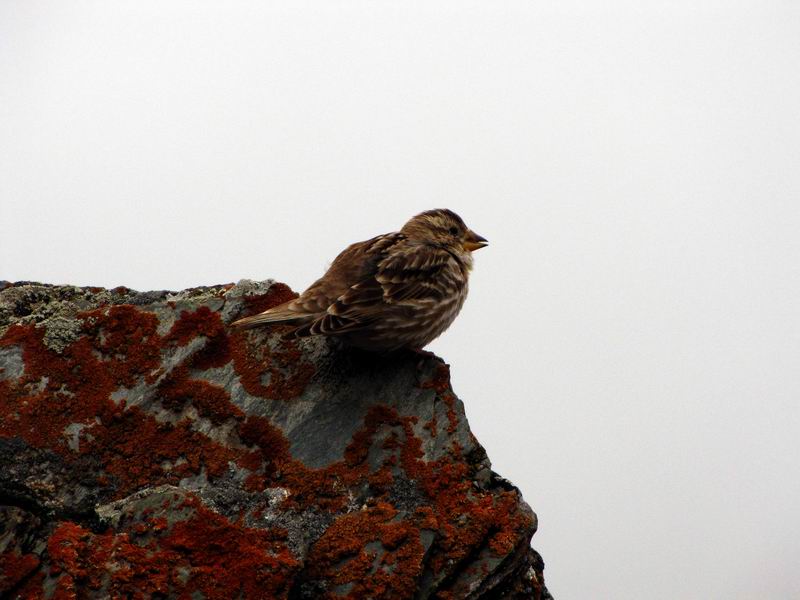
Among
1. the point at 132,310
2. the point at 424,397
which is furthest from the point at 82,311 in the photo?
the point at 424,397

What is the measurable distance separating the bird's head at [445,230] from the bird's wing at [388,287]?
45cm

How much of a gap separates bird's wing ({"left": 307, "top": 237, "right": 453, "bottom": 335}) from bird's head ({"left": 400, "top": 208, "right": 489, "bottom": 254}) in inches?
17.8

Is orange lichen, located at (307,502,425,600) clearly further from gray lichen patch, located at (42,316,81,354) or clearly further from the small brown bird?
gray lichen patch, located at (42,316,81,354)

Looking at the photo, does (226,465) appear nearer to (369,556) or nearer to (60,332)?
(369,556)

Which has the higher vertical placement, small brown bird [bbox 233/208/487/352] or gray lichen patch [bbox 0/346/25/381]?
small brown bird [bbox 233/208/487/352]

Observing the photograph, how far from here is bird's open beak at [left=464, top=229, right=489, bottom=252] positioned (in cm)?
748

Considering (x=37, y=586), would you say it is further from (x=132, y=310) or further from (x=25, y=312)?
(x=25, y=312)

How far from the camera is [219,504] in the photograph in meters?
4.57

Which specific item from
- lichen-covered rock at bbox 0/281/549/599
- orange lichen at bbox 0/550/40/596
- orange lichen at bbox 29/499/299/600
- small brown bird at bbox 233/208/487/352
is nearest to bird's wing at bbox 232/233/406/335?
small brown bird at bbox 233/208/487/352

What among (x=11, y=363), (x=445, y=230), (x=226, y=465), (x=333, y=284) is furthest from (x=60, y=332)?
(x=445, y=230)

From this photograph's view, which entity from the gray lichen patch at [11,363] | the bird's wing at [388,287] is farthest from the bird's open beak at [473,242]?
the gray lichen patch at [11,363]

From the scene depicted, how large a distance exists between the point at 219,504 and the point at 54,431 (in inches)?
52.4

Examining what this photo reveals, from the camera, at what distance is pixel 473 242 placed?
750 cm

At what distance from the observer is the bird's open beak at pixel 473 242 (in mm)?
7477
